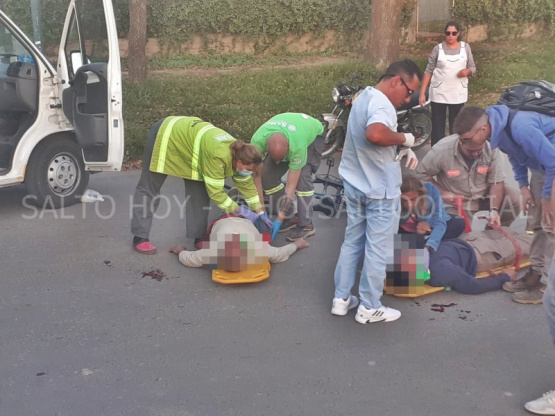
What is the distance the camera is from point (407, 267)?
4758mm

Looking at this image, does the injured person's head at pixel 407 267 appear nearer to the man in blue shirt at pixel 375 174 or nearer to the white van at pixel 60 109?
the man in blue shirt at pixel 375 174

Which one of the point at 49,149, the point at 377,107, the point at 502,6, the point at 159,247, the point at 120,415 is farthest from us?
the point at 502,6

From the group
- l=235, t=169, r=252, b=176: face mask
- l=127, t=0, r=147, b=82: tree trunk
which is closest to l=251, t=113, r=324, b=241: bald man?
l=235, t=169, r=252, b=176: face mask

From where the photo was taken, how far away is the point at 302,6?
54.7ft

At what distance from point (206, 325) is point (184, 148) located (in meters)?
1.67

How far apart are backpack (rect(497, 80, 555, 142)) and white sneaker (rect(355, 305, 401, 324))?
1458 millimetres

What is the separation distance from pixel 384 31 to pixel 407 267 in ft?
28.3

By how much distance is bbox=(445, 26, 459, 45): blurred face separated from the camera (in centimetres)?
812

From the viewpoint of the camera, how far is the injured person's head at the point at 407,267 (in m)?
4.70

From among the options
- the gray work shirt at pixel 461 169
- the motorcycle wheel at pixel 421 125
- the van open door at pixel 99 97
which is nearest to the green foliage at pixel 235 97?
the motorcycle wheel at pixel 421 125

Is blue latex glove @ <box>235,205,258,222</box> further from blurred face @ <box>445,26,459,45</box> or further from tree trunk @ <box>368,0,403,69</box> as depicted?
tree trunk @ <box>368,0,403,69</box>

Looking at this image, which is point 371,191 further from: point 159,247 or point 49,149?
point 49,149

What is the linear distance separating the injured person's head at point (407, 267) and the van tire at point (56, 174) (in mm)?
4123

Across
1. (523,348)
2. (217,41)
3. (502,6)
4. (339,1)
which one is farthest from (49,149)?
(502,6)
